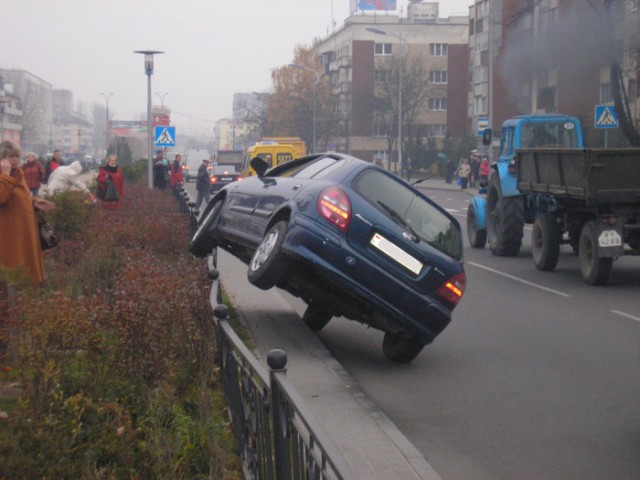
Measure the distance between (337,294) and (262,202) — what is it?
172cm

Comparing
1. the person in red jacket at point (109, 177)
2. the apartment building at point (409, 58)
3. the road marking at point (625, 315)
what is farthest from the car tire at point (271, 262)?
the apartment building at point (409, 58)

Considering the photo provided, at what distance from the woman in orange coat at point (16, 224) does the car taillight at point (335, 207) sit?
250 cm

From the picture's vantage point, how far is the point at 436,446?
22.2 ft

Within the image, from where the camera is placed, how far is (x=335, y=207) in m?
8.99

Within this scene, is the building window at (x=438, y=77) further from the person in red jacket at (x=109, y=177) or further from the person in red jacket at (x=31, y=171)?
the person in red jacket at (x=109, y=177)

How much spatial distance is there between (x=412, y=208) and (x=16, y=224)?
11.4 feet

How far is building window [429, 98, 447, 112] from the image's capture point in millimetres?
103438

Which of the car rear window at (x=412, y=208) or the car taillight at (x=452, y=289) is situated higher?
the car rear window at (x=412, y=208)

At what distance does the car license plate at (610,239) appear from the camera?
14.5 metres

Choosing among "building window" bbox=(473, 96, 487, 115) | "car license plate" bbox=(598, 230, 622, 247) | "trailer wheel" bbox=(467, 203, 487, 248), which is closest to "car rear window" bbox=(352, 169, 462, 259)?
"car license plate" bbox=(598, 230, 622, 247)

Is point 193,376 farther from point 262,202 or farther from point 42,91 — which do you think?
point 42,91

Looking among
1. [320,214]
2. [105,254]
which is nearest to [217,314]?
[320,214]

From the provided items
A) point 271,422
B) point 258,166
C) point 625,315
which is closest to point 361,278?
point 258,166

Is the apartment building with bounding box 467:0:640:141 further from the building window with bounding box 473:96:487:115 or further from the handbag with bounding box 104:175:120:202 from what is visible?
the building window with bounding box 473:96:487:115
